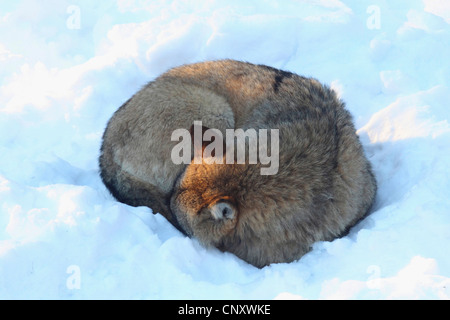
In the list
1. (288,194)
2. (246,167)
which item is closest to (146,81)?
(246,167)

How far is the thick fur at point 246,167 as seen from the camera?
14.3ft

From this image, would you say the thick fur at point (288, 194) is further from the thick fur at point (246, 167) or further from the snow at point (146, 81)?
the snow at point (146, 81)

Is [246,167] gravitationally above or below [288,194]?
above

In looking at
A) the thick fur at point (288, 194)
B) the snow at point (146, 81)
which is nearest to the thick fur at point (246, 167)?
the thick fur at point (288, 194)

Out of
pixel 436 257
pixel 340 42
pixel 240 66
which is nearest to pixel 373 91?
pixel 340 42

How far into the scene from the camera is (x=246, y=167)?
436 cm

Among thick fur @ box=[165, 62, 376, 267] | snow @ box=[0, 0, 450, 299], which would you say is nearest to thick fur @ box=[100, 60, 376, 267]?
thick fur @ box=[165, 62, 376, 267]

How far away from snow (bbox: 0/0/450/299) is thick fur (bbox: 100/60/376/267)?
22cm

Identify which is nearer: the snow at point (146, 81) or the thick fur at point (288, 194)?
Result: the snow at point (146, 81)

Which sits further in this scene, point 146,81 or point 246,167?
point 146,81

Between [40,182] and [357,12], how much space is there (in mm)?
5526

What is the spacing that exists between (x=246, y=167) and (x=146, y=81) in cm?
347

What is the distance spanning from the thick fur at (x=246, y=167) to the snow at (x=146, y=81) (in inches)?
8.8

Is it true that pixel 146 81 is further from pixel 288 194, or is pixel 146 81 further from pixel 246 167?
pixel 288 194
